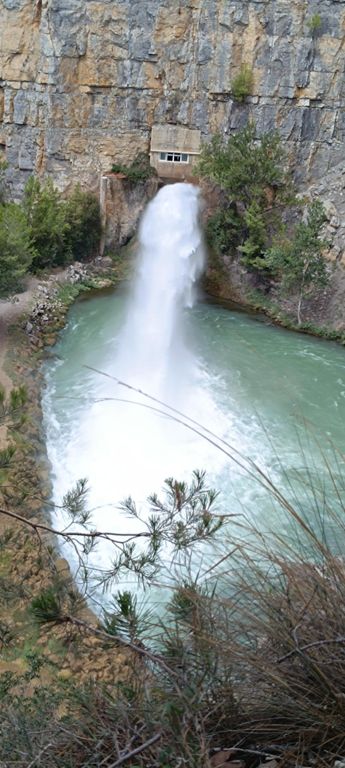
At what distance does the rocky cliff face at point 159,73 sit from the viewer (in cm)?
1753

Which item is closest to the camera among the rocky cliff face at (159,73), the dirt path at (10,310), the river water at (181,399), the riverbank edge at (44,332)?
the river water at (181,399)

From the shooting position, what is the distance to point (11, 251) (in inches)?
480

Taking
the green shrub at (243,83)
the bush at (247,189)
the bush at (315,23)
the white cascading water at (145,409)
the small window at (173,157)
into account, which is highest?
the bush at (315,23)

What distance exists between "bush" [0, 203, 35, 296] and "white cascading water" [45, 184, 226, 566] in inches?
99.8

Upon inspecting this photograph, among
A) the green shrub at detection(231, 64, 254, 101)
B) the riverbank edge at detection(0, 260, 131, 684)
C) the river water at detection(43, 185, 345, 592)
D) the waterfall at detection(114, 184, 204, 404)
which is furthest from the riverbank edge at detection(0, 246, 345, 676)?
the green shrub at detection(231, 64, 254, 101)

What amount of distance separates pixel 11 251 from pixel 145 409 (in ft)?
14.7

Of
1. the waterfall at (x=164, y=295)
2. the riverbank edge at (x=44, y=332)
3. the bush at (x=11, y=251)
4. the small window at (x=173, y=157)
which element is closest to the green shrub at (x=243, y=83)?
the small window at (x=173, y=157)

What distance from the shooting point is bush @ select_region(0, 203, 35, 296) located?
471 inches

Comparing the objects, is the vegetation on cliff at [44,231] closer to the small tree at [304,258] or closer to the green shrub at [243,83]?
the green shrub at [243,83]

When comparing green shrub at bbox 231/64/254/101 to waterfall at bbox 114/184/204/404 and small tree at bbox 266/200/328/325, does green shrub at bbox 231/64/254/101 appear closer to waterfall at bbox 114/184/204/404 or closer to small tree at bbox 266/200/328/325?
waterfall at bbox 114/184/204/404

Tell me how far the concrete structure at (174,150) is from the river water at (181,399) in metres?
4.33

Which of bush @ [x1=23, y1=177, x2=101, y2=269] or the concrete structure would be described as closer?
bush @ [x1=23, y1=177, x2=101, y2=269]

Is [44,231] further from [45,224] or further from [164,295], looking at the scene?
[164,295]

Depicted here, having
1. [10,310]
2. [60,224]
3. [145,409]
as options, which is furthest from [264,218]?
[145,409]
